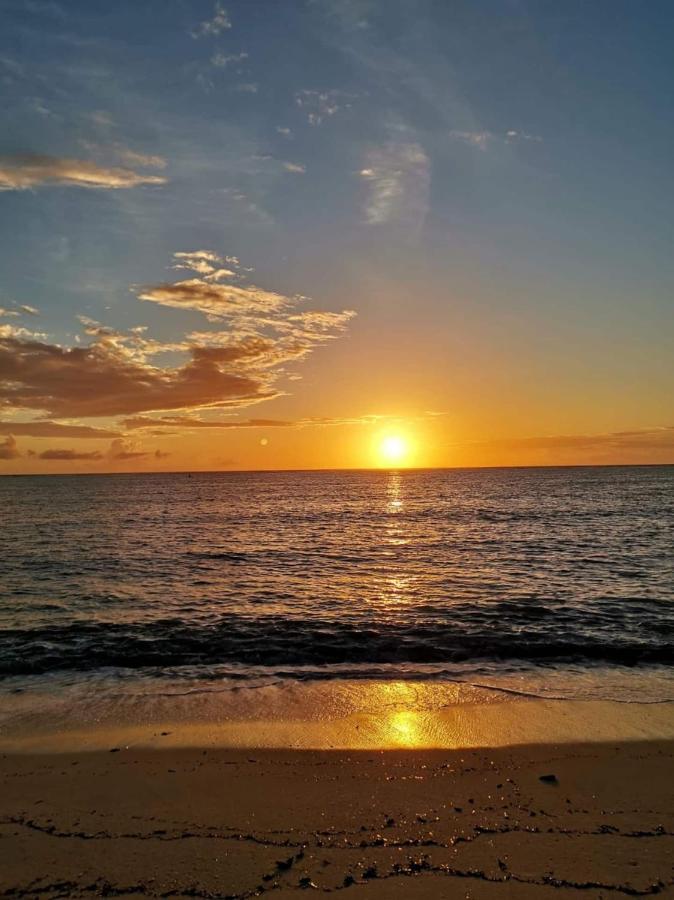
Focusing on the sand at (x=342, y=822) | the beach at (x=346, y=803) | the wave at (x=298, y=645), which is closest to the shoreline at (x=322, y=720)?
the beach at (x=346, y=803)

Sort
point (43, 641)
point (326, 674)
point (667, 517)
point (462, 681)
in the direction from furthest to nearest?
point (667, 517) < point (43, 641) < point (326, 674) < point (462, 681)

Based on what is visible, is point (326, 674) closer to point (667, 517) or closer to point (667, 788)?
point (667, 788)

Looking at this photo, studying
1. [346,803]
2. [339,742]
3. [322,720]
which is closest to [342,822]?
[346,803]

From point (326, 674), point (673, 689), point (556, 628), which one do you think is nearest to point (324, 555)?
point (556, 628)

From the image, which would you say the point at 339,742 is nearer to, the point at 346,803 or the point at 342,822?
the point at 346,803

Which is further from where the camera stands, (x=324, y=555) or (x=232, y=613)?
(x=324, y=555)

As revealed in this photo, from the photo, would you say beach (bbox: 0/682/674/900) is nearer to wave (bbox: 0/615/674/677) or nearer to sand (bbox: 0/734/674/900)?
sand (bbox: 0/734/674/900)

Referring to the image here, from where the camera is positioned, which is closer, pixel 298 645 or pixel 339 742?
pixel 339 742

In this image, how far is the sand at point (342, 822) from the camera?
5797 mm

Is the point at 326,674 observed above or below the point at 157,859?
below

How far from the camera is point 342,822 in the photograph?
687cm

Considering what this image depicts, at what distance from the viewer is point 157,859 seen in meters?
6.21

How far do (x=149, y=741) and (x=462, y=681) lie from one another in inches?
275

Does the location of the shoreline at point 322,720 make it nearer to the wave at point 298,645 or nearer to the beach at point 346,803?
the beach at point 346,803
